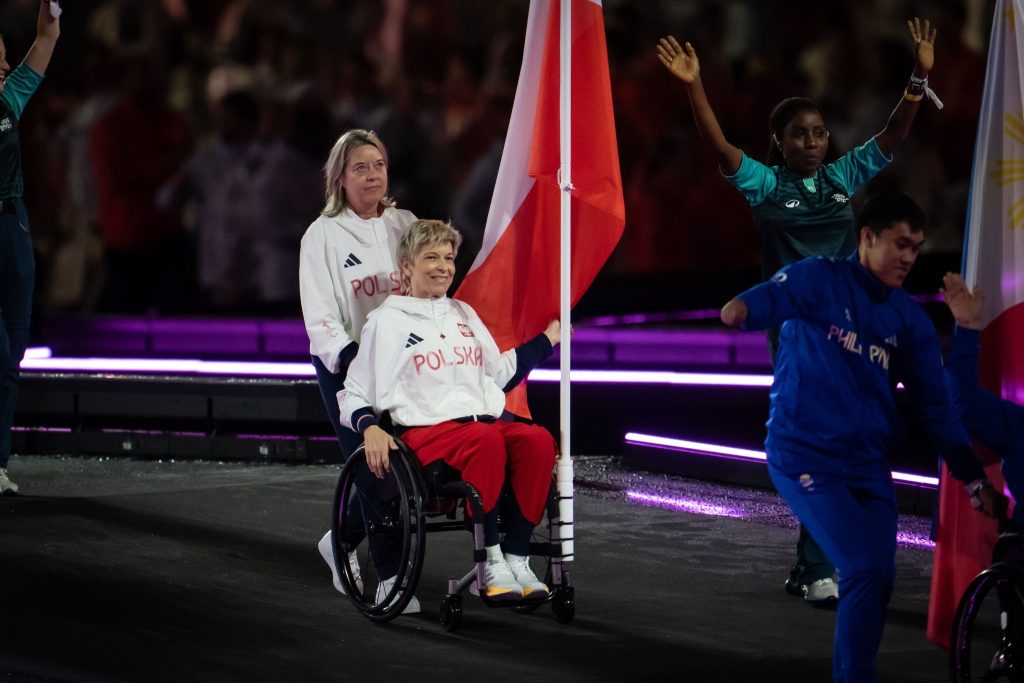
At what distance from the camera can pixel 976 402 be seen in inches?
Answer: 183

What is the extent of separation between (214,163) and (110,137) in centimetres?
74

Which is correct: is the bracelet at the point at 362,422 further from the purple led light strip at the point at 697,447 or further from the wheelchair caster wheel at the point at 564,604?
the purple led light strip at the point at 697,447

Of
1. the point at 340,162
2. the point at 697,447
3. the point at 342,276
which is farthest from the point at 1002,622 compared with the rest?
the point at 697,447

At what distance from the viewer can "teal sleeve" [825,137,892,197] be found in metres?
5.82

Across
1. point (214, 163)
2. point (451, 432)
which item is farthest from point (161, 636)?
point (214, 163)

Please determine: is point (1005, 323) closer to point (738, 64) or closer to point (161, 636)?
point (161, 636)

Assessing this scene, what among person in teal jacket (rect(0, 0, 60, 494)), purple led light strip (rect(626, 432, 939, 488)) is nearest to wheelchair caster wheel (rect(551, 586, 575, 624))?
purple led light strip (rect(626, 432, 939, 488))

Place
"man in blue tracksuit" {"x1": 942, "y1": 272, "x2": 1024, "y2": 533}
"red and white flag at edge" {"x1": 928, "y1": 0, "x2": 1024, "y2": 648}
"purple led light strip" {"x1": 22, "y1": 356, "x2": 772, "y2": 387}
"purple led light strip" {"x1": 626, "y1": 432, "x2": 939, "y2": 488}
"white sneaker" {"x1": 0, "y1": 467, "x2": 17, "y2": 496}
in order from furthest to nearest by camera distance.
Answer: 1. "purple led light strip" {"x1": 22, "y1": 356, "x2": 772, "y2": 387}
2. "purple led light strip" {"x1": 626, "y1": 432, "x2": 939, "y2": 488}
3. "white sneaker" {"x1": 0, "y1": 467, "x2": 17, "y2": 496}
4. "red and white flag at edge" {"x1": 928, "y1": 0, "x2": 1024, "y2": 648}
5. "man in blue tracksuit" {"x1": 942, "y1": 272, "x2": 1024, "y2": 533}

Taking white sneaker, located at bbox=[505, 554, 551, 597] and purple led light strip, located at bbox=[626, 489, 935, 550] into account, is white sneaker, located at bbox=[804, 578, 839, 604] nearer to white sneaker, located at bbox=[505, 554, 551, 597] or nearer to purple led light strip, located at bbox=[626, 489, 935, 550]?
white sneaker, located at bbox=[505, 554, 551, 597]

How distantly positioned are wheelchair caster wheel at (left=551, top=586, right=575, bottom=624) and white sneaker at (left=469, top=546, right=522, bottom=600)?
5.4 inches

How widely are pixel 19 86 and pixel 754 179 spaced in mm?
3154

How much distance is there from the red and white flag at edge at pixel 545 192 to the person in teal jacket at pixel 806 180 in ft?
1.13

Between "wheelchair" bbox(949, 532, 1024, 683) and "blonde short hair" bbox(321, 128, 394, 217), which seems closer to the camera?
"wheelchair" bbox(949, 532, 1024, 683)

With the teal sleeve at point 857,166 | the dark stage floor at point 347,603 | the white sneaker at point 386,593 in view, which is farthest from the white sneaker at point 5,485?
the teal sleeve at point 857,166
